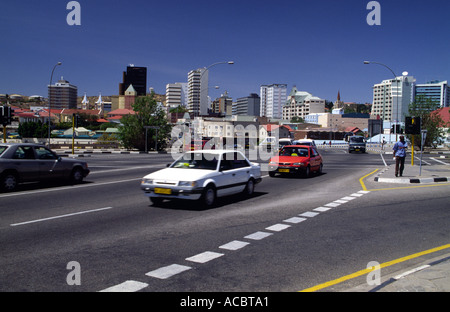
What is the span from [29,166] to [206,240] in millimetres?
8648

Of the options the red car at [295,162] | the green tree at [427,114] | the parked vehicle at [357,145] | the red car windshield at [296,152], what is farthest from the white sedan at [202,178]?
the green tree at [427,114]

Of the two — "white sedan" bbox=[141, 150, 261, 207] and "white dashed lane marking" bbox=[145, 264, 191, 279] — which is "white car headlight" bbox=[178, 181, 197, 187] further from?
"white dashed lane marking" bbox=[145, 264, 191, 279]

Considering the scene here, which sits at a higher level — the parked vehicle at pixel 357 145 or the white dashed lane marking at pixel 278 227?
the parked vehicle at pixel 357 145

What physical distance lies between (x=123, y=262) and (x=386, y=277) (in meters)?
3.59

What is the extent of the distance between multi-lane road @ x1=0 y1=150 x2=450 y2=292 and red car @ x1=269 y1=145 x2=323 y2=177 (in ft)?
16.5

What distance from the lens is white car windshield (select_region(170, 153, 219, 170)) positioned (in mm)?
10516

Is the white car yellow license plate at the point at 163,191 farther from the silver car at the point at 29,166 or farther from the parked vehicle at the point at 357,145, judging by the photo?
the parked vehicle at the point at 357,145

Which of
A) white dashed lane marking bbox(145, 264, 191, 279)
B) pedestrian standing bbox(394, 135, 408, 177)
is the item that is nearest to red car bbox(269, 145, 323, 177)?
pedestrian standing bbox(394, 135, 408, 177)

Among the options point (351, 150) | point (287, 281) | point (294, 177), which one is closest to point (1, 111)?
point (294, 177)

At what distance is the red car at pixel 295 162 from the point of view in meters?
17.3

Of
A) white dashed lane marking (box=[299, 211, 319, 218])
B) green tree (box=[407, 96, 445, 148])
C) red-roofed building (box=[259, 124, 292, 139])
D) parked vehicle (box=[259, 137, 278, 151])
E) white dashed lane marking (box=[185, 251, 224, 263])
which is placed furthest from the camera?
red-roofed building (box=[259, 124, 292, 139])

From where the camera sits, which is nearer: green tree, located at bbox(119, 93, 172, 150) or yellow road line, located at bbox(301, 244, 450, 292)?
yellow road line, located at bbox(301, 244, 450, 292)

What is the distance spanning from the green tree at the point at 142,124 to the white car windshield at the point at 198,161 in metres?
32.2

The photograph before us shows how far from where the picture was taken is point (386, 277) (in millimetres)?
4945
